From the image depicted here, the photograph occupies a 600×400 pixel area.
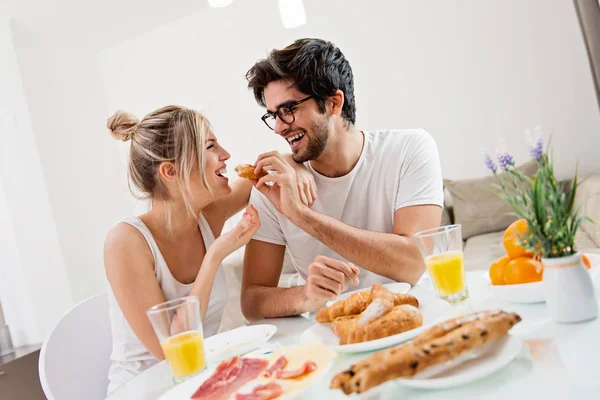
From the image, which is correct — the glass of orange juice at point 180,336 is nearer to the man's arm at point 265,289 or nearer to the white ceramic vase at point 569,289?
the man's arm at point 265,289

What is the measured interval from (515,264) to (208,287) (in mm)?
994

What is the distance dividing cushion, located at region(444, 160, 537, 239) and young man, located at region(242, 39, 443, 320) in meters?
2.09

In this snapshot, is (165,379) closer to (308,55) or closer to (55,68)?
(308,55)

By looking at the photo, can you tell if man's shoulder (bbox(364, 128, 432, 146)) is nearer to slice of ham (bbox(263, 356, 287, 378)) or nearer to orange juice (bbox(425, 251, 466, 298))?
orange juice (bbox(425, 251, 466, 298))

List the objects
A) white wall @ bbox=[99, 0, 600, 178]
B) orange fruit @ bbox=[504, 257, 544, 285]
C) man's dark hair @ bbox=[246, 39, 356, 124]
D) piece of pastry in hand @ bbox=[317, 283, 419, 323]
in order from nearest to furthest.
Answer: orange fruit @ bbox=[504, 257, 544, 285]
piece of pastry in hand @ bbox=[317, 283, 419, 323]
man's dark hair @ bbox=[246, 39, 356, 124]
white wall @ bbox=[99, 0, 600, 178]

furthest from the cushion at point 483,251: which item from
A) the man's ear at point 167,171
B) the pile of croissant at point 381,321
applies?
the pile of croissant at point 381,321

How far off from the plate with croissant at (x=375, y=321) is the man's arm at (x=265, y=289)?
0.30 m

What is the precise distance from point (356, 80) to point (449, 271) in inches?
145

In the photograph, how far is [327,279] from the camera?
1.32 m

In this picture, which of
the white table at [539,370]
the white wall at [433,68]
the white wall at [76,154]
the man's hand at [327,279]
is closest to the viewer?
the white table at [539,370]

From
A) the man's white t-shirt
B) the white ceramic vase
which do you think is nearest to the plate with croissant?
the white ceramic vase

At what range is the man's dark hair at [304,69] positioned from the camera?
6.46 ft

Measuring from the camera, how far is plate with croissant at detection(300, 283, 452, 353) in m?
0.91

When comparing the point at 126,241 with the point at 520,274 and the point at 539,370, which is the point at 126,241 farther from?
the point at 539,370
